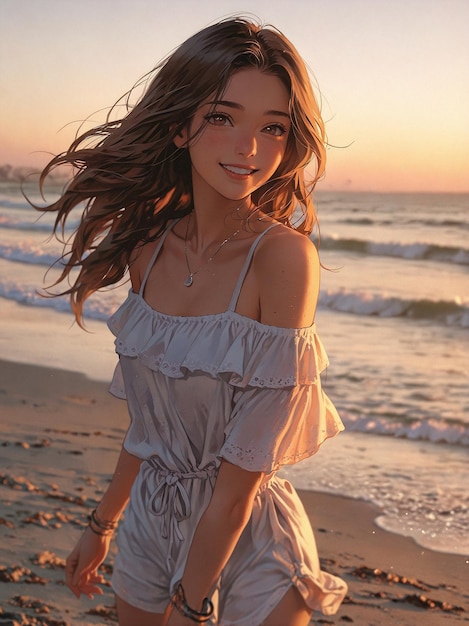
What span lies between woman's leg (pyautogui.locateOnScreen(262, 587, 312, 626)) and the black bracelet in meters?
0.10

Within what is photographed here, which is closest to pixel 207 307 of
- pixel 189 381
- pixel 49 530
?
pixel 189 381

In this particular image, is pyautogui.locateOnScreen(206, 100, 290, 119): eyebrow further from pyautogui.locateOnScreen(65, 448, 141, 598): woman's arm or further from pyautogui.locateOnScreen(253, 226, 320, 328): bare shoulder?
pyautogui.locateOnScreen(65, 448, 141, 598): woman's arm

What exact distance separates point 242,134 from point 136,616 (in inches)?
Result: 36.4

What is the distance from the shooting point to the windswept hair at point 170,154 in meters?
1.79

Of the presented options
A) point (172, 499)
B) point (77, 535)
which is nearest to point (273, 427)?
point (172, 499)

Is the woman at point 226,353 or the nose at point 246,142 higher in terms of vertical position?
the nose at point 246,142

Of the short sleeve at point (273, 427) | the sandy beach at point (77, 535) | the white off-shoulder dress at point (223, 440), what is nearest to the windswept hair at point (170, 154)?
the white off-shoulder dress at point (223, 440)

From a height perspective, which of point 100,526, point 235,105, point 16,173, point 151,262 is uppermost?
point 16,173

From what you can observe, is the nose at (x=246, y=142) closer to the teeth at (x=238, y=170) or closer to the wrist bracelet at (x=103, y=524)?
the teeth at (x=238, y=170)

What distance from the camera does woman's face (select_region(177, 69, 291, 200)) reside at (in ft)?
5.85

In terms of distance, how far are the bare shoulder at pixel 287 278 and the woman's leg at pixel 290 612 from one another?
479 mm

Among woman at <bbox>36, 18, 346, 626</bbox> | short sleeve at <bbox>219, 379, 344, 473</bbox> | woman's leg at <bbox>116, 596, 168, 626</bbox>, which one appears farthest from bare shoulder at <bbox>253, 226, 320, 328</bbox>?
woman's leg at <bbox>116, 596, 168, 626</bbox>

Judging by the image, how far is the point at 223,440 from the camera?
1811mm

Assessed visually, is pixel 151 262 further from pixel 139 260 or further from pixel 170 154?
pixel 170 154
